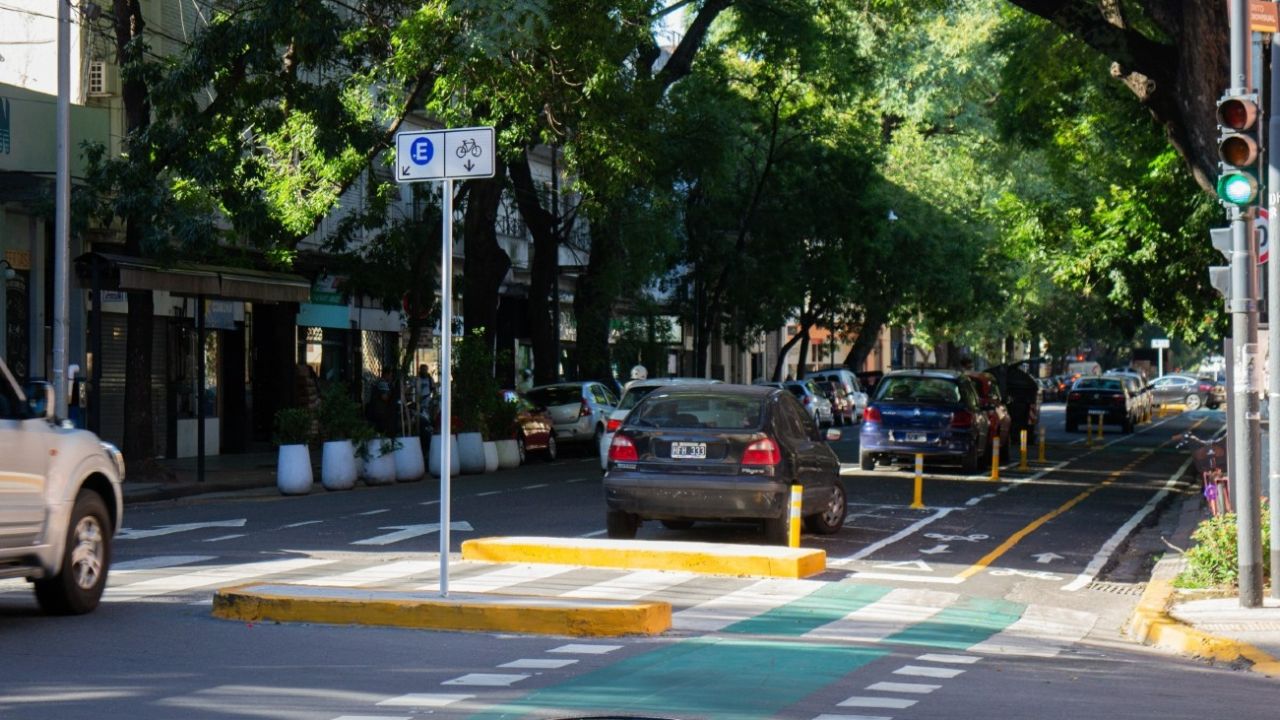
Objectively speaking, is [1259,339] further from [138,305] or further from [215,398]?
[215,398]

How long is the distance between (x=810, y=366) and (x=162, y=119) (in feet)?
205

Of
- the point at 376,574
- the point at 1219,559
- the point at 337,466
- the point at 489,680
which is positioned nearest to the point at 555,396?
the point at 337,466

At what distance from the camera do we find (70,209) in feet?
80.7

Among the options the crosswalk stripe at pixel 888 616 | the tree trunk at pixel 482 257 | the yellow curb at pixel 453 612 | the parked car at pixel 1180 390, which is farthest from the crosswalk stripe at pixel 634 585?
the parked car at pixel 1180 390

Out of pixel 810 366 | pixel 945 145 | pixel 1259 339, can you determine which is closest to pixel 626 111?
pixel 1259 339

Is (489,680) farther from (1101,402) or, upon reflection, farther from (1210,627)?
(1101,402)

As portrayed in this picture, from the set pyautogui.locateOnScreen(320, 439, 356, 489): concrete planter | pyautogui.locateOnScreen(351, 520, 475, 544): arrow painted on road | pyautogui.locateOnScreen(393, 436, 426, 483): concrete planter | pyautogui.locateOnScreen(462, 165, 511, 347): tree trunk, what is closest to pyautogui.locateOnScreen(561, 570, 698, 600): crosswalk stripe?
pyautogui.locateOnScreen(351, 520, 475, 544): arrow painted on road

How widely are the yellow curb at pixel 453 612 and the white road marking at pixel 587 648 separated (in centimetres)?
35

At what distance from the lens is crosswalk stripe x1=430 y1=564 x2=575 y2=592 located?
13.2m

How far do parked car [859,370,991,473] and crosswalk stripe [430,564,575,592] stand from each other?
47.0 feet

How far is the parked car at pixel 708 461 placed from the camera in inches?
631

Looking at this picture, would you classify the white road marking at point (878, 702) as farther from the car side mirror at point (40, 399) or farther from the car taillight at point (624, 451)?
the car taillight at point (624, 451)

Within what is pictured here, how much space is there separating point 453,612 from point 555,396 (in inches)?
967

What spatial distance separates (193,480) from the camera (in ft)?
86.5
